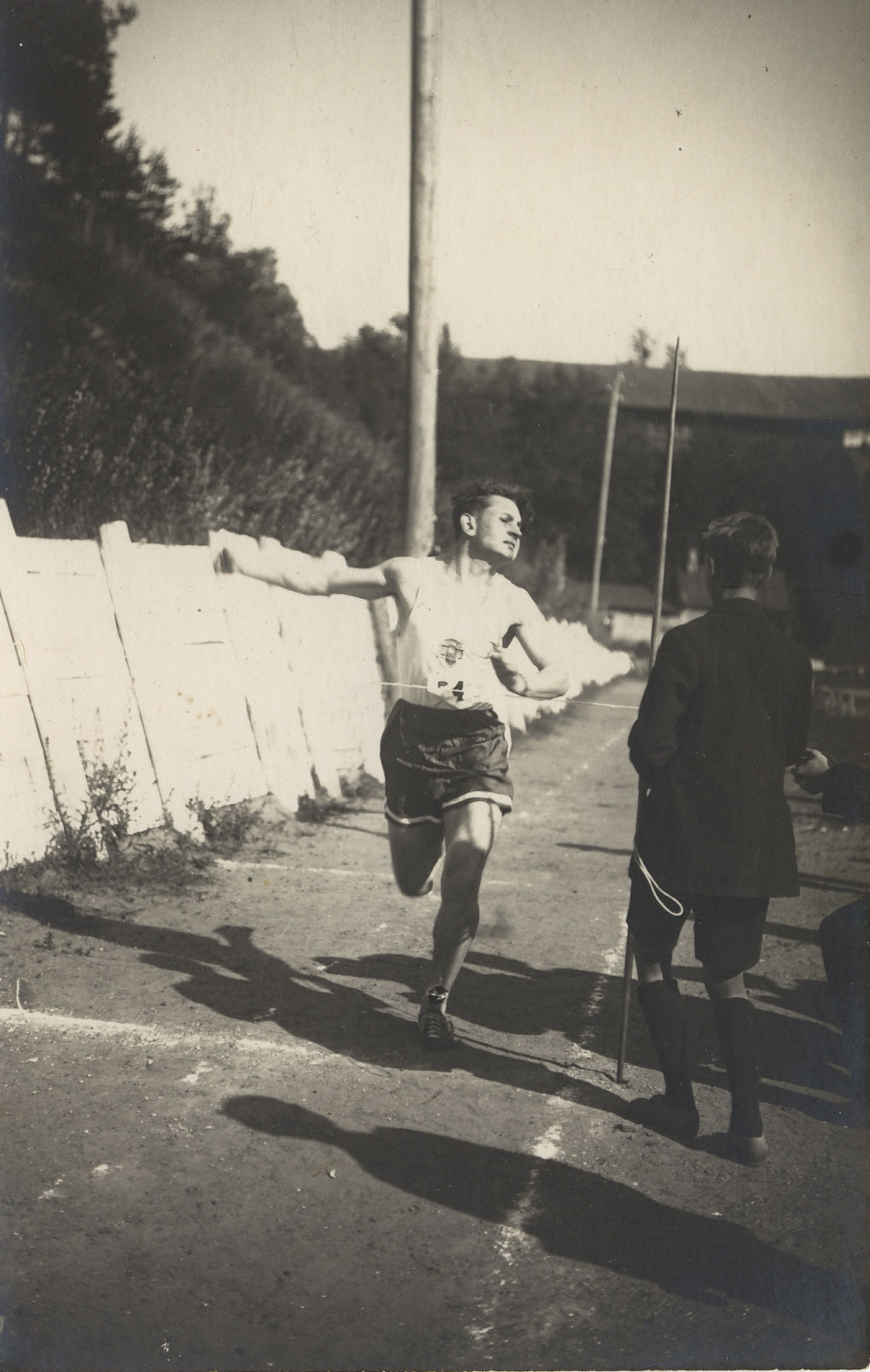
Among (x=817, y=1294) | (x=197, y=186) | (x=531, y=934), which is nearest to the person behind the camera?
(x=817, y=1294)

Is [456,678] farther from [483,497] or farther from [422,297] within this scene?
[422,297]

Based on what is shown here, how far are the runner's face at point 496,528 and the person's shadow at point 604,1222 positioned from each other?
6.64 feet

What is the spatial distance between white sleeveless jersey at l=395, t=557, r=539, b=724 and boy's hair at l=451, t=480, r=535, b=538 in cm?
21

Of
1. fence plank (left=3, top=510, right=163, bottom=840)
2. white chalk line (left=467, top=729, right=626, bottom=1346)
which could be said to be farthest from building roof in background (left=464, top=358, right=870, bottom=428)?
fence plank (left=3, top=510, right=163, bottom=840)

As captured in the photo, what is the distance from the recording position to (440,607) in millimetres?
4629

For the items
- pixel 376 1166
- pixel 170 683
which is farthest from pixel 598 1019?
pixel 170 683

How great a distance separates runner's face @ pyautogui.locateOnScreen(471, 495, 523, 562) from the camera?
461 cm

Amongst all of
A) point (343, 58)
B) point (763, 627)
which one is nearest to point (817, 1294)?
point (763, 627)

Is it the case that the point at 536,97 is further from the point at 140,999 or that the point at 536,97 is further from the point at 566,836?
the point at 566,836

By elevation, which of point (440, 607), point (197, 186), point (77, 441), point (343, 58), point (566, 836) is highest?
point (343, 58)

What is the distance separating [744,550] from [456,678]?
Answer: 123 centimetres

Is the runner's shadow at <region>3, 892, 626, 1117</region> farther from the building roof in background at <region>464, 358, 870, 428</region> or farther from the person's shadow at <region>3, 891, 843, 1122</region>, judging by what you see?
the building roof in background at <region>464, 358, 870, 428</region>

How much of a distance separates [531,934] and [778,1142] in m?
2.36

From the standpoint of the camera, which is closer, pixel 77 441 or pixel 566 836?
pixel 566 836
